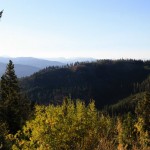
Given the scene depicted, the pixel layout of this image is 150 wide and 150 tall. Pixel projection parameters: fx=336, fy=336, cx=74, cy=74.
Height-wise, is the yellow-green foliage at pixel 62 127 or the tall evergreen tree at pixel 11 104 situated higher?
the yellow-green foliage at pixel 62 127

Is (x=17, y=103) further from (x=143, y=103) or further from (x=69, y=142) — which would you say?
(x=69, y=142)

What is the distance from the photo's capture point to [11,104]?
4856cm

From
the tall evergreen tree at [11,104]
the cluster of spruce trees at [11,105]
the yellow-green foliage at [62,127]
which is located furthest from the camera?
the tall evergreen tree at [11,104]

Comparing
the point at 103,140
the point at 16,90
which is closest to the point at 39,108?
the point at 103,140

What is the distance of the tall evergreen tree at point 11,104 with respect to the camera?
4553 centimetres

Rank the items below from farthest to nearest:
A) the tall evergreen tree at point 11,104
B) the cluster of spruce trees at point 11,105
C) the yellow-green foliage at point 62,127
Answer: the tall evergreen tree at point 11,104
the cluster of spruce trees at point 11,105
the yellow-green foliage at point 62,127

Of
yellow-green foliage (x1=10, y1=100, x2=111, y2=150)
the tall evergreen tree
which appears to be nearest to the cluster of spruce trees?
the tall evergreen tree

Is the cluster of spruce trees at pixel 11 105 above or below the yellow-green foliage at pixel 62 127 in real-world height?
below

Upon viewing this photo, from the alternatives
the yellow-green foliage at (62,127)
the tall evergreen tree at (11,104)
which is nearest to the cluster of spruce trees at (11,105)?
the tall evergreen tree at (11,104)

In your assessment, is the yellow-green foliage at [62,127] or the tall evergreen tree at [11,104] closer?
the yellow-green foliage at [62,127]

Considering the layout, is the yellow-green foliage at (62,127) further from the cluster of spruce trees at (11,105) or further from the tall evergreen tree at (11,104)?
the tall evergreen tree at (11,104)

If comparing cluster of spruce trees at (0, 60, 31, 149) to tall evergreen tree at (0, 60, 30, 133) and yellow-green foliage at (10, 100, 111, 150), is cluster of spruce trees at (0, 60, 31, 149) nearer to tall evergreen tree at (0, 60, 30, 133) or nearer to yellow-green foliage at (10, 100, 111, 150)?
tall evergreen tree at (0, 60, 30, 133)

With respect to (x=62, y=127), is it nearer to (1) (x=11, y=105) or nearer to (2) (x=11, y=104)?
(1) (x=11, y=105)

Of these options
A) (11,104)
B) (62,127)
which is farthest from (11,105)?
(62,127)
